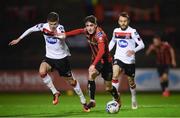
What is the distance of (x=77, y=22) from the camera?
2703cm

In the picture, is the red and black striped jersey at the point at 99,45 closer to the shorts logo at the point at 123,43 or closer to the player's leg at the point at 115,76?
the player's leg at the point at 115,76

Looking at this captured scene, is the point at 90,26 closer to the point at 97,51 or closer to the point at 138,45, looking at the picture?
the point at 97,51

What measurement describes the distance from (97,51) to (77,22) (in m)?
14.4

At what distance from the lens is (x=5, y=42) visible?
84.5 feet

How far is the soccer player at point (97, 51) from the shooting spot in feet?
40.5

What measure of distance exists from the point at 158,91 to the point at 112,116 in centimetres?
1021

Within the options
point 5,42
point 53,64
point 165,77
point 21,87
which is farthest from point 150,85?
point 53,64

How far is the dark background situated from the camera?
83.5 feet

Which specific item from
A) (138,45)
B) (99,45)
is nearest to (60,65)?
(99,45)

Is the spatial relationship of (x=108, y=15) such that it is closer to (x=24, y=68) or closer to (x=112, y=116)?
(x=24, y=68)

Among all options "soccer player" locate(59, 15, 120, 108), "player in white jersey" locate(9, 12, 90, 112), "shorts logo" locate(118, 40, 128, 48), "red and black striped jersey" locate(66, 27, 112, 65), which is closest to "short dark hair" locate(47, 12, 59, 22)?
"player in white jersey" locate(9, 12, 90, 112)

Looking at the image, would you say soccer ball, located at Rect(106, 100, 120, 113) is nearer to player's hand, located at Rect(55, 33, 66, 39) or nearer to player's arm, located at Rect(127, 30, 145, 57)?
player's arm, located at Rect(127, 30, 145, 57)

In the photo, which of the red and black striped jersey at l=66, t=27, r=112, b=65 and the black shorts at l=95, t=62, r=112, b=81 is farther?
the black shorts at l=95, t=62, r=112, b=81

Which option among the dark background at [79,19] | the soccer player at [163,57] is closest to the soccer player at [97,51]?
the soccer player at [163,57]
